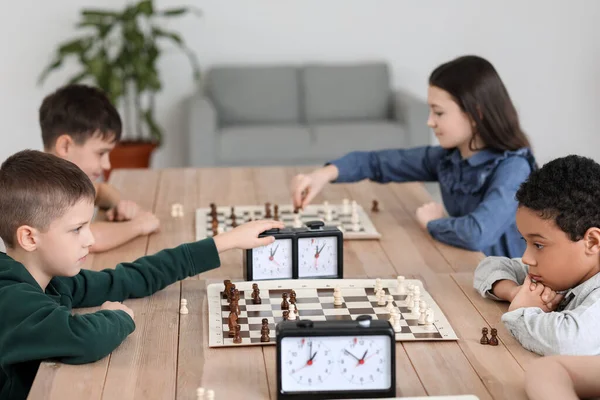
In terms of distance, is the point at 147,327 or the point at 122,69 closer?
the point at 147,327

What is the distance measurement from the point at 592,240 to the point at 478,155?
1.13 metres

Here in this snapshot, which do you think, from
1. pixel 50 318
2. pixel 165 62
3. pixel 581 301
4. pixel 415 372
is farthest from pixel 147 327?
pixel 165 62

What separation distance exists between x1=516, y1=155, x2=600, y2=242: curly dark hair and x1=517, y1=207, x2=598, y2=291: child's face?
0.02 m

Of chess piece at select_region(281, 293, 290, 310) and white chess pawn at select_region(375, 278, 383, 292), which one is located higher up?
chess piece at select_region(281, 293, 290, 310)

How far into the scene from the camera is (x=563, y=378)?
1655 mm

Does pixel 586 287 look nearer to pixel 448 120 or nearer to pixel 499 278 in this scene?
pixel 499 278

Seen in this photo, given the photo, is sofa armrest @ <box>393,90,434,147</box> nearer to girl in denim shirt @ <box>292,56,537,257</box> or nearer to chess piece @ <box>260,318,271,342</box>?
girl in denim shirt @ <box>292,56,537,257</box>

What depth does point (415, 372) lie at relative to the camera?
1804 millimetres

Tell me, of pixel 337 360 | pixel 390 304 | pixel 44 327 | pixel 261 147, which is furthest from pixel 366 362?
pixel 261 147

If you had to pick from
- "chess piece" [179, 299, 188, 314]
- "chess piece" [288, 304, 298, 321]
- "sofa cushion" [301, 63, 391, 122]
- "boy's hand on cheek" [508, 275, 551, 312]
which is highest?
"boy's hand on cheek" [508, 275, 551, 312]

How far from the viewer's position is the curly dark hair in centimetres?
195

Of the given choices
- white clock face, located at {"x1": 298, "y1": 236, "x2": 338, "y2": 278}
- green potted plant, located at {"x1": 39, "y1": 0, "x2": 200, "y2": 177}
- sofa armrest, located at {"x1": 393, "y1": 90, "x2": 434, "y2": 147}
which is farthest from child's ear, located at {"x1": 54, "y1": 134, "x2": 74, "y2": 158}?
sofa armrest, located at {"x1": 393, "y1": 90, "x2": 434, "y2": 147}

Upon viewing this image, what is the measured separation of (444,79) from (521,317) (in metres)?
1.29

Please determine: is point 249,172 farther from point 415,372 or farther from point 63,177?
point 415,372
